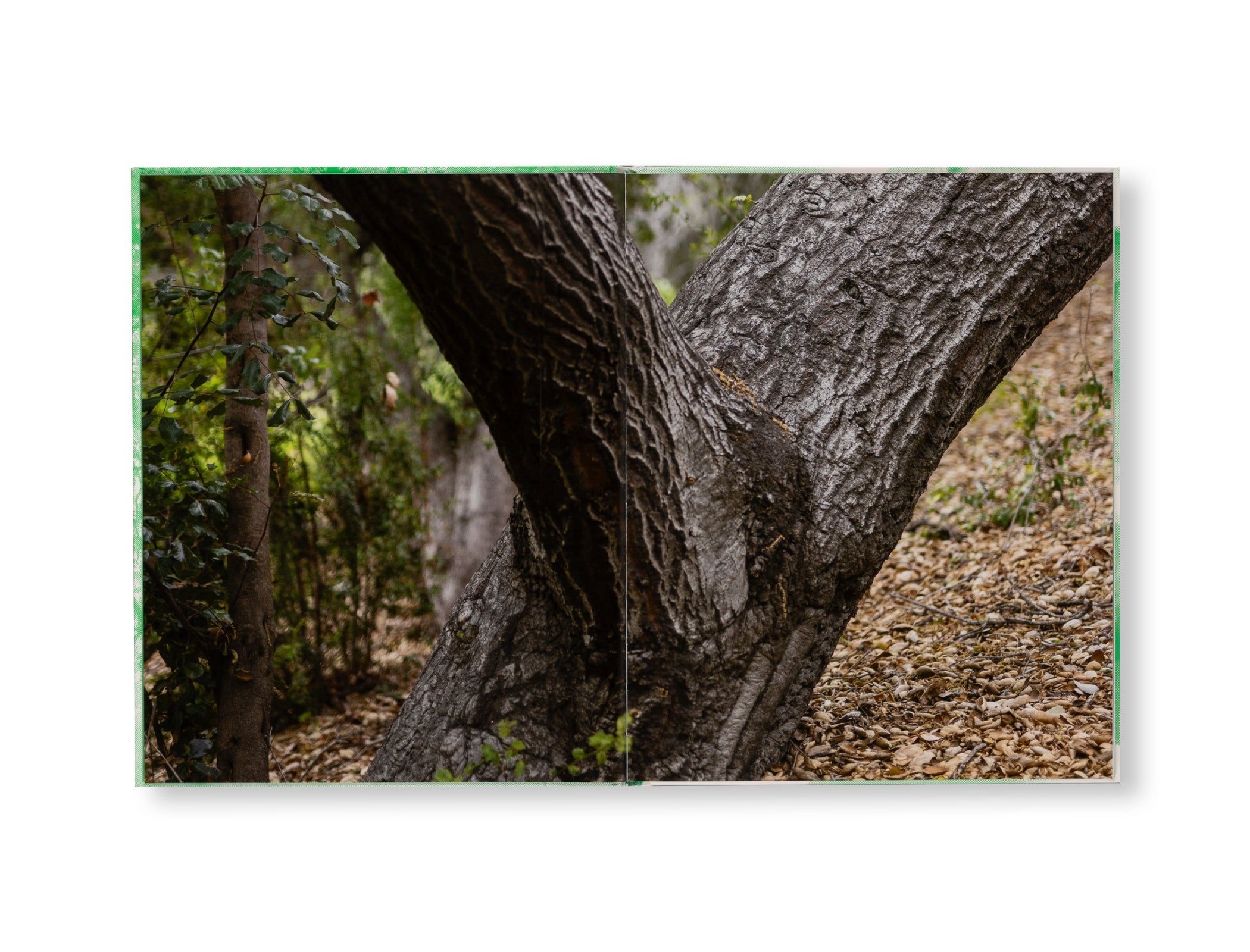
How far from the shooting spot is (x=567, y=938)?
2297 mm

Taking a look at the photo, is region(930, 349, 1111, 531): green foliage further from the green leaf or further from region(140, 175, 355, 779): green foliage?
the green leaf

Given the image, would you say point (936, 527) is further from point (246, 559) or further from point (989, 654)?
point (246, 559)

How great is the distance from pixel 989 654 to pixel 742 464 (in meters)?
0.85

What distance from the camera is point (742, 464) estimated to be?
2.07 m

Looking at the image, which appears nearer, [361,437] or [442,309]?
[442,309]

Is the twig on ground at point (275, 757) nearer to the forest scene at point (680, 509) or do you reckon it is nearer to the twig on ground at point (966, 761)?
the forest scene at point (680, 509)

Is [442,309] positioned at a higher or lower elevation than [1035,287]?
lower

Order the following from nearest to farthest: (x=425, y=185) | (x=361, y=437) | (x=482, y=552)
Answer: (x=425, y=185) < (x=361, y=437) < (x=482, y=552)


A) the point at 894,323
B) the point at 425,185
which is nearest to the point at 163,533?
the point at 425,185

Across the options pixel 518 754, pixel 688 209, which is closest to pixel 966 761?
pixel 518 754

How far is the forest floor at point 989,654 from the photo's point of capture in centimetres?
229

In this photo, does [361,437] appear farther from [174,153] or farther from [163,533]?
[174,153]

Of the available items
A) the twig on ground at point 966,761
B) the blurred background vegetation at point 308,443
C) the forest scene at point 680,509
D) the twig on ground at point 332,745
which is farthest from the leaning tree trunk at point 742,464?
the twig on ground at point 966,761

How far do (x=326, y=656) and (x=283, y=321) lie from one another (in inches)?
34.5
